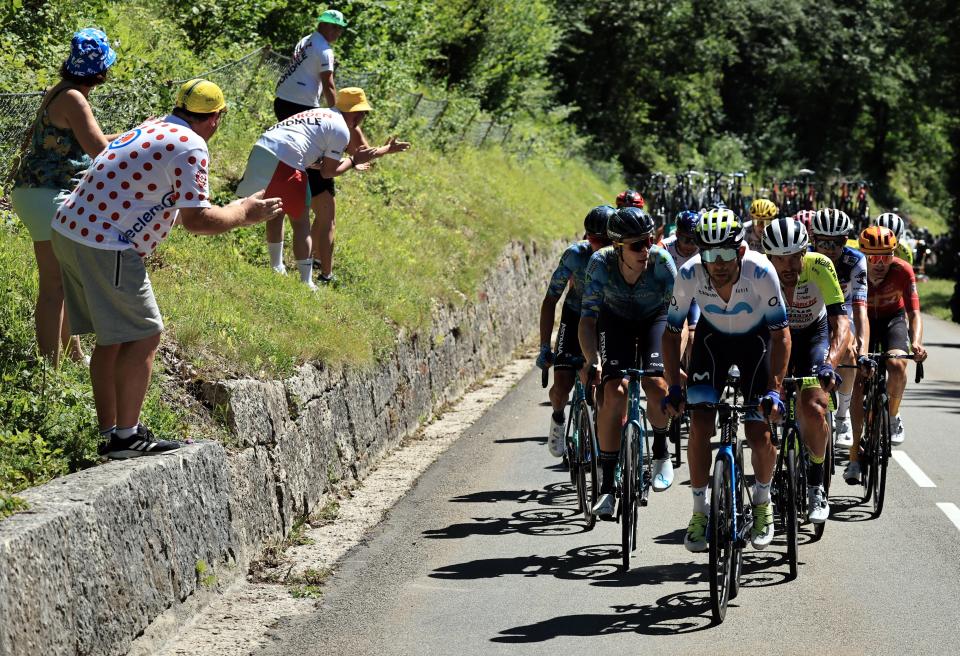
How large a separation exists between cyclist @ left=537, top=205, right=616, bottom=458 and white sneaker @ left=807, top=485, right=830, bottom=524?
1971mm

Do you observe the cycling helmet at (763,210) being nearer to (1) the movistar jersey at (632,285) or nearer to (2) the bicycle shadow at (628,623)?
(1) the movistar jersey at (632,285)

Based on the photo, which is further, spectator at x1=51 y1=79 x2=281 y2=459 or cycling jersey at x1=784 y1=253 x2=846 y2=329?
cycling jersey at x1=784 y1=253 x2=846 y2=329

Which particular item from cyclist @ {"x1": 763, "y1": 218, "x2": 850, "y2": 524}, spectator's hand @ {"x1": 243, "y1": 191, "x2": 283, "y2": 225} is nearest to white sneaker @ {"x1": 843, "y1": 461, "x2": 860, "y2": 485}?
cyclist @ {"x1": 763, "y1": 218, "x2": 850, "y2": 524}

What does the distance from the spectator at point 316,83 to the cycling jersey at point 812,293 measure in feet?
18.9

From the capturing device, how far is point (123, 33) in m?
15.6

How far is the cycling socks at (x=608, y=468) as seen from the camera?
28.5 ft

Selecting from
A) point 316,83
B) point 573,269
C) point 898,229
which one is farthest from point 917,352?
point 316,83

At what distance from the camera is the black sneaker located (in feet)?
22.8

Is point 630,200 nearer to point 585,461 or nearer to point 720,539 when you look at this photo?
point 585,461

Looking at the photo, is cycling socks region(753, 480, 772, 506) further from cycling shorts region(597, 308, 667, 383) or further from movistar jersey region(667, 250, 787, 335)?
cycling shorts region(597, 308, 667, 383)

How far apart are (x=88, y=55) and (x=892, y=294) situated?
21.2 ft

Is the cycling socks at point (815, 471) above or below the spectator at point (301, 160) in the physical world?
below

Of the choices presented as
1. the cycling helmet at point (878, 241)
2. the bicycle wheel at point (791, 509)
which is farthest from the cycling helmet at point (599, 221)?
the bicycle wheel at point (791, 509)

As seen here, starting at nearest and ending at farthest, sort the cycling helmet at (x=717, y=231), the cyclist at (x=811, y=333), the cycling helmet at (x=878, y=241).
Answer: the cycling helmet at (x=717, y=231) → the cyclist at (x=811, y=333) → the cycling helmet at (x=878, y=241)
